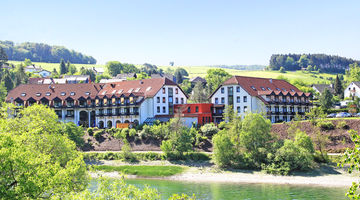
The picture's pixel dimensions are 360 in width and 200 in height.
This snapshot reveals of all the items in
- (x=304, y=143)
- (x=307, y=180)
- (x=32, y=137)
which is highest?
(x=32, y=137)

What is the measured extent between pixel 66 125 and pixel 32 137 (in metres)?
43.4

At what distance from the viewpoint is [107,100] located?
90.1 meters

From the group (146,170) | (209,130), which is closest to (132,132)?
(146,170)

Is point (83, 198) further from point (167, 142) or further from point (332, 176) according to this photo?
point (167, 142)

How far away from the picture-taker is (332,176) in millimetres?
54438

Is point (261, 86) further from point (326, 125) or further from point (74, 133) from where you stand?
point (74, 133)

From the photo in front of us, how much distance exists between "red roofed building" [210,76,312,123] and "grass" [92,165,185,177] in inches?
860

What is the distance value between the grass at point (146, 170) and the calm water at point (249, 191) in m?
7.15

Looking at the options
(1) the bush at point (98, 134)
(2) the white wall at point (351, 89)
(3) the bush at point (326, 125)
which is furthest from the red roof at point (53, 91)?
(2) the white wall at point (351, 89)

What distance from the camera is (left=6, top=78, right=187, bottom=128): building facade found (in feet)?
283

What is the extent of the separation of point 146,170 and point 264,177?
62.3ft

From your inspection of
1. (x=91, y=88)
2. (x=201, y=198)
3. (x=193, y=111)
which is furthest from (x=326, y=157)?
(x=91, y=88)

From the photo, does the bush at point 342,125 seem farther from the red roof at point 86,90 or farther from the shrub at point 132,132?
the red roof at point 86,90

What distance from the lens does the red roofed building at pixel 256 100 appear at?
8125 centimetres
